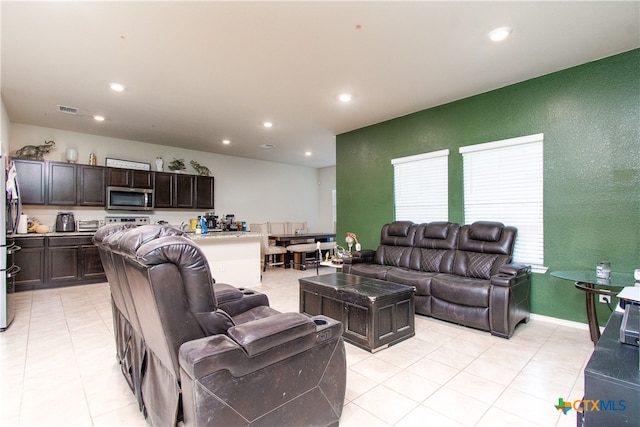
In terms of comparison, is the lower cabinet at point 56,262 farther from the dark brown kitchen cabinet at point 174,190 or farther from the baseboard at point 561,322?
the baseboard at point 561,322

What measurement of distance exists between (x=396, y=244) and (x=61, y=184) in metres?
5.89

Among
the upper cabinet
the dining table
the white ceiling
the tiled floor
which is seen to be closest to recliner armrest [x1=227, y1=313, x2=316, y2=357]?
the tiled floor

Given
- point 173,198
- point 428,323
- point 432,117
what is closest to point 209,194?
point 173,198

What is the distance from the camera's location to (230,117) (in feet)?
16.4

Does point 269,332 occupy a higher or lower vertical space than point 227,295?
higher

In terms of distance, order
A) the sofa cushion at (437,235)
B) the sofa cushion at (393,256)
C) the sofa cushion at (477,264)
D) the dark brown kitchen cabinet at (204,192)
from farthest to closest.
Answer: the dark brown kitchen cabinet at (204,192), the sofa cushion at (393,256), the sofa cushion at (437,235), the sofa cushion at (477,264)

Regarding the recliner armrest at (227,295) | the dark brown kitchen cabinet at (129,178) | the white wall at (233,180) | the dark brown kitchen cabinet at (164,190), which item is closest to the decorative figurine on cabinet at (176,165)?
the white wall at (233,180)

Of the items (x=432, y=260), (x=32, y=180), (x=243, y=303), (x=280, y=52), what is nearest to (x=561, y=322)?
(x=432, y=260)

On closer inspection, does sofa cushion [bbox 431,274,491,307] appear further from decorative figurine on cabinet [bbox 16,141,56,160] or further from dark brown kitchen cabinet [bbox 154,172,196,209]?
decorative figurine on cabinet [bbox 16,141,56,160]

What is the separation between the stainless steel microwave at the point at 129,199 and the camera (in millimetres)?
5812

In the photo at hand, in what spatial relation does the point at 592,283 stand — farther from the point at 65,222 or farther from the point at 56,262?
the point at 65,222

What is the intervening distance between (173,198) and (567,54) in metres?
6.81

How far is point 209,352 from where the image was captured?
50.0 inches

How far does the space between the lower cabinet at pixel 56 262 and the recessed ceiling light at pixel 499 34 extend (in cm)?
653
